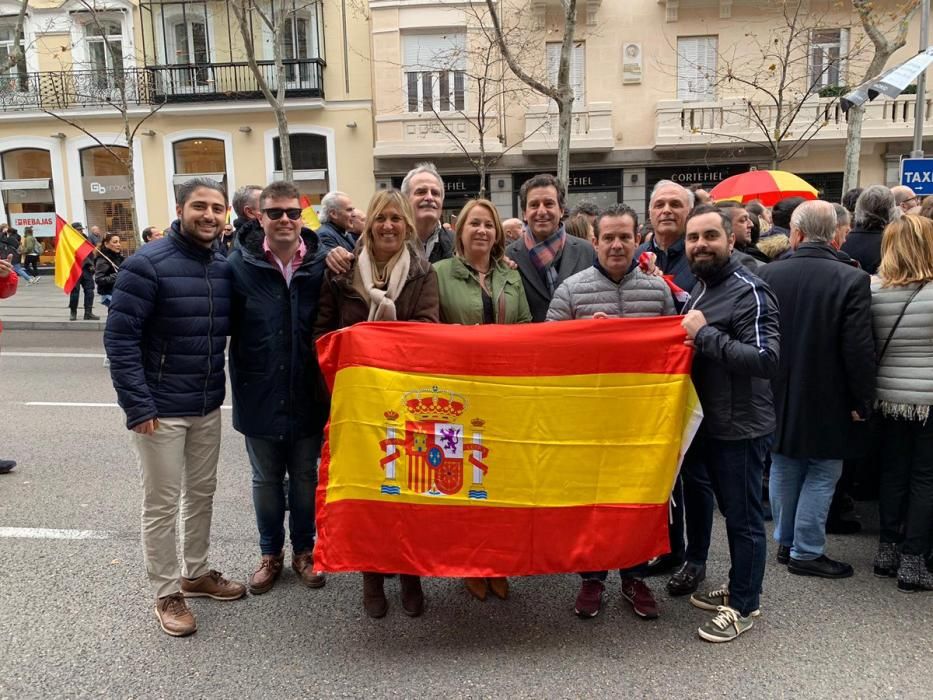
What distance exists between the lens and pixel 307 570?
398cm

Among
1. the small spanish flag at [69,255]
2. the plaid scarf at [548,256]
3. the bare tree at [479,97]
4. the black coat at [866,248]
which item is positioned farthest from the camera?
the bare tree at [479,97]

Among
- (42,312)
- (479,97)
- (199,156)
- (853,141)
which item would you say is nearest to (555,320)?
(853,141)

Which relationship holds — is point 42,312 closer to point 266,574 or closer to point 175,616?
point 266,574

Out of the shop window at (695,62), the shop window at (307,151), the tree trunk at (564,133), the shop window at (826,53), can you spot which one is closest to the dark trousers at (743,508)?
the tree trunk at (564,133)

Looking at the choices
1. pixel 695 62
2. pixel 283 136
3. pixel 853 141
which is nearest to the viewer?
pixel 853 141

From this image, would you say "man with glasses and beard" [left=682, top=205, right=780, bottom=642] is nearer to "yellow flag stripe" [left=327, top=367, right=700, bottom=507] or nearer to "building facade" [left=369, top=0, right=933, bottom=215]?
"yellow flag stripe" [left=327, top=367, right=700, bottom=507]

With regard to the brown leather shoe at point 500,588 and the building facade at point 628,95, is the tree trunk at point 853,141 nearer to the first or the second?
the building facade at point 628,95

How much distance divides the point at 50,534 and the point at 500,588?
2.96m

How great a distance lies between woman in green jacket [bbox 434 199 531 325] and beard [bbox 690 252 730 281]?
908 mm

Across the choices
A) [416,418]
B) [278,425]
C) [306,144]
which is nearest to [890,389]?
[416,418]

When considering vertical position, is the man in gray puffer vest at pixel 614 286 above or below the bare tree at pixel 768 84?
below

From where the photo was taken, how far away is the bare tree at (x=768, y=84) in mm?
18906

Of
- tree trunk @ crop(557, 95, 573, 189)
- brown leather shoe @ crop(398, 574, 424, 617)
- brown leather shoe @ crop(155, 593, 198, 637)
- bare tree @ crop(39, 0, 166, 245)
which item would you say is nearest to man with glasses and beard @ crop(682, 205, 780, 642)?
brown leather shoe @ crop(398, 574, 424, 617)

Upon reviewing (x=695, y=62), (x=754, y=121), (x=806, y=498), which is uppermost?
(x=695, y=62)
